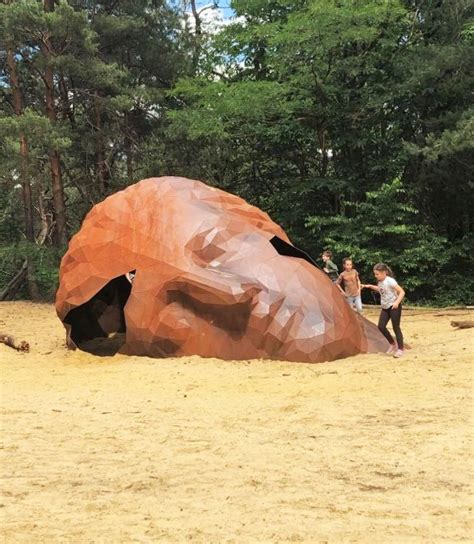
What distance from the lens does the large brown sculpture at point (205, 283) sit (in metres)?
7.83

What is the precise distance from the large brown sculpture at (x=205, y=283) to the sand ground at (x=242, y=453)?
47cm

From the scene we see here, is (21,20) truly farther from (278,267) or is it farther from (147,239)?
(278,267)

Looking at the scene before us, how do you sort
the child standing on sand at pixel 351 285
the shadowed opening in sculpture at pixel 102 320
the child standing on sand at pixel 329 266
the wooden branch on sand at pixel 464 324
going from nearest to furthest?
the shadowed opening in sculpture at pixel 102 320 → the wooden branch on sand at pixel 464 324 → the child standing on sand at pixel 351 285 → the child standing on sand at pixel 329 266

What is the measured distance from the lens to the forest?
16312mm

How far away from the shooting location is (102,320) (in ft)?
34.4

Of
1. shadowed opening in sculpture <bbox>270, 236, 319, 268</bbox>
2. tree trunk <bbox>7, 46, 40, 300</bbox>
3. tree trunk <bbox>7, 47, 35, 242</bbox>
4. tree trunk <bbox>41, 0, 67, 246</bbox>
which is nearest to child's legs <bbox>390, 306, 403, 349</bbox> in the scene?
shadowed opening in sculpture <bbox>270, 236, 319, 268</bbox>

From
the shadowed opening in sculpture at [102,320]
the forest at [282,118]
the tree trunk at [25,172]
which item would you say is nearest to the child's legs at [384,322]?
the shadowed opening in sculpture at [102,320]

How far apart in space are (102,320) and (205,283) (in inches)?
129

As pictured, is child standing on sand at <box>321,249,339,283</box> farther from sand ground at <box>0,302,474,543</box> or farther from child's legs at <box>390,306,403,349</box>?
sand ground at <box>0,302,474,543</box>

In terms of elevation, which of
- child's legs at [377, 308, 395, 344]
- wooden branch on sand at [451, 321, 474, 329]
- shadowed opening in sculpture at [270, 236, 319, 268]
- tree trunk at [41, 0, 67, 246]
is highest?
tree trunk at [41, 0, 67, 246]

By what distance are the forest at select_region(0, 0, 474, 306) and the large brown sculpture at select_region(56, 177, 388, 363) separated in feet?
24.6

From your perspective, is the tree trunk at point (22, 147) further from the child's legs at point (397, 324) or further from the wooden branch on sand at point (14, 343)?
the child's legs at point (397, 324)

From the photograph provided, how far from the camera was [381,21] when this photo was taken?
16281 millimetres

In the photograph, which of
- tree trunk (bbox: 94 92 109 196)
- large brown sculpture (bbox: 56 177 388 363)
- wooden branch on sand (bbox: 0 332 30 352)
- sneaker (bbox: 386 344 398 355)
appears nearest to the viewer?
large brown sculpture (bbox: 56 177 388 363)
